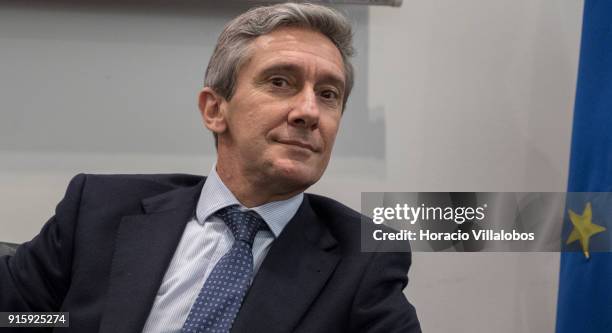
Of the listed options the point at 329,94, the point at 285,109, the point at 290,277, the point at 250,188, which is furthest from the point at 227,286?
the point at 329,94

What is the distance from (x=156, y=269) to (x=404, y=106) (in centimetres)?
103

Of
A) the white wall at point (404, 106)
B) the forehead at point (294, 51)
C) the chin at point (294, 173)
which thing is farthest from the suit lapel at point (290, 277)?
the white wall at point (404, 106)

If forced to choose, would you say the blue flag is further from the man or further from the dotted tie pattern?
the dotted tie pattern

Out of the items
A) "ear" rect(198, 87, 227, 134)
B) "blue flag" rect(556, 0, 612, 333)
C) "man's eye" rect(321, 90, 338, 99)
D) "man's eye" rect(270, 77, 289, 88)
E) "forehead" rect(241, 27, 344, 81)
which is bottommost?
"blue flag" rect(556, 0, 612, 333)

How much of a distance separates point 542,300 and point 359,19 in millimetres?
1018

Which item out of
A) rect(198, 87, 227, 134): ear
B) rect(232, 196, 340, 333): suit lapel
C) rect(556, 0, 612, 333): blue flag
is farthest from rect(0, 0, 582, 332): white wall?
rect(232, 196, 340, 333): suit lapel

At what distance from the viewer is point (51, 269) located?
133 centimetres

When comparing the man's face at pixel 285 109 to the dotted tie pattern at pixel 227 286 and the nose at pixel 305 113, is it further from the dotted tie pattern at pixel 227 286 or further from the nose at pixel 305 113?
the dotted tie pattern at pixel 227 286

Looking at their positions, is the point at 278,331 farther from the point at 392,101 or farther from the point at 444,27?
the point at 444,27

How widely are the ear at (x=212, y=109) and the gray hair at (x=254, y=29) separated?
16 millimetres

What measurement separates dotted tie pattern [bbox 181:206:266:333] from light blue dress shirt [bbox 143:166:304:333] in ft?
0.08

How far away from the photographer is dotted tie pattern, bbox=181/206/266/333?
120 centimetres

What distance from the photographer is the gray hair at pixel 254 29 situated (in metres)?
1.38

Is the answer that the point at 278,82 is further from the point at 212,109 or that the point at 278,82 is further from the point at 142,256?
the point at 142,256
